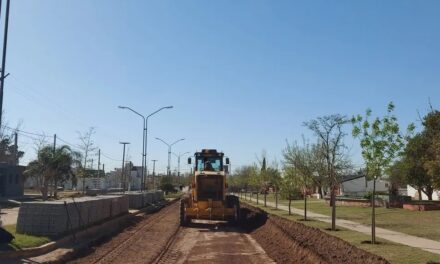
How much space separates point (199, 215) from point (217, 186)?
1932 millimetres

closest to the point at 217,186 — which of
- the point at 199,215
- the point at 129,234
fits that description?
the point at 199,215

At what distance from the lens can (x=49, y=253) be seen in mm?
16078

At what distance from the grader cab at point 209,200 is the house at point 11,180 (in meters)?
34.4

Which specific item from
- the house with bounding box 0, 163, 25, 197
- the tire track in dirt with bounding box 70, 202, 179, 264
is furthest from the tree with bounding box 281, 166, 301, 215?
the house with bounding box 0, 163, 25, 197

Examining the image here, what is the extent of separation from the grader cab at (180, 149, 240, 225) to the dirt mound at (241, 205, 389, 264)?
2515 millimetres

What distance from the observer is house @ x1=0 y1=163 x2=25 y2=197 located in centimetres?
5753

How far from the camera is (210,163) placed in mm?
31344

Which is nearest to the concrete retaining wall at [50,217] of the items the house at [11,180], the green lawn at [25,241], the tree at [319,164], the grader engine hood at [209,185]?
the green lawn at [25,241]

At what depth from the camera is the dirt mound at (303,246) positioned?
14250 millimetres

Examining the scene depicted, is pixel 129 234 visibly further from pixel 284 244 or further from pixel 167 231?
pixel 284 244

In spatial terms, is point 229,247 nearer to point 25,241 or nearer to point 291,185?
point 25,241

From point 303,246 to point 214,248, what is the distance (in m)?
3.76

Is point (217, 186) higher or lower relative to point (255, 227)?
higher

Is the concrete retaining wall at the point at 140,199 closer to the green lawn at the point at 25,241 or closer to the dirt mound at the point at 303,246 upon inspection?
the dirt mound at the point at 303,246
